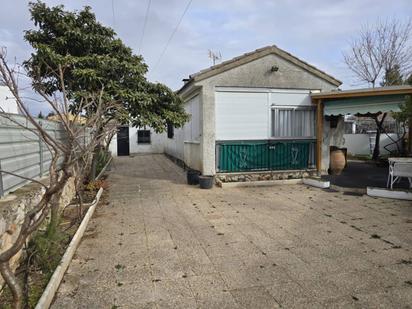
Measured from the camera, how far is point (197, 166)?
11.1 m

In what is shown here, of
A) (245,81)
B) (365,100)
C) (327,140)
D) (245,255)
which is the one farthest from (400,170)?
(245,255)

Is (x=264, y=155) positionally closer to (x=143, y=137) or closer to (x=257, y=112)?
(x=257, y=112)

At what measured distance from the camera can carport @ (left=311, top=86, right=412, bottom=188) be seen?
8891 millimetres

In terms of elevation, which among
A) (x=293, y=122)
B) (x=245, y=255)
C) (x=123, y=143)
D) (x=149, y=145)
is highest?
(x=293, y=122)

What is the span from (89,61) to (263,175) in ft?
20.7

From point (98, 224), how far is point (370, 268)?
15.2ft

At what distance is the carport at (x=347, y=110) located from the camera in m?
8.89

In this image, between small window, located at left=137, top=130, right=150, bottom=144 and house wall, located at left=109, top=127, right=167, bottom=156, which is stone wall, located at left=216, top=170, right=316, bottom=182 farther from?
small window, located at left=137, top=130, right=150, bottom=144

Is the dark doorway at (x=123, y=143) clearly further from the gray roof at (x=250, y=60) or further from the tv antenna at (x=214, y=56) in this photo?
the gray roof at (x=250, y=60)

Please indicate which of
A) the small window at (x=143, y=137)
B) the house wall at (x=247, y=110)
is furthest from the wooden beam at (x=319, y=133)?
the small window at (x=143, y=137)

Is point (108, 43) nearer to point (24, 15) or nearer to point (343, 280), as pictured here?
point (24, 15)

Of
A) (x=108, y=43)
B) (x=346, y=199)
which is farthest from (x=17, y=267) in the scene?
(x=346, y=199)

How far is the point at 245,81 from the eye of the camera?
10.1 meters

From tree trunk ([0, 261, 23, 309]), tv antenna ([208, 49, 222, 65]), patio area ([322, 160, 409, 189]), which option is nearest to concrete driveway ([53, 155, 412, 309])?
tree trunk ([0, 261, 23, 309])
